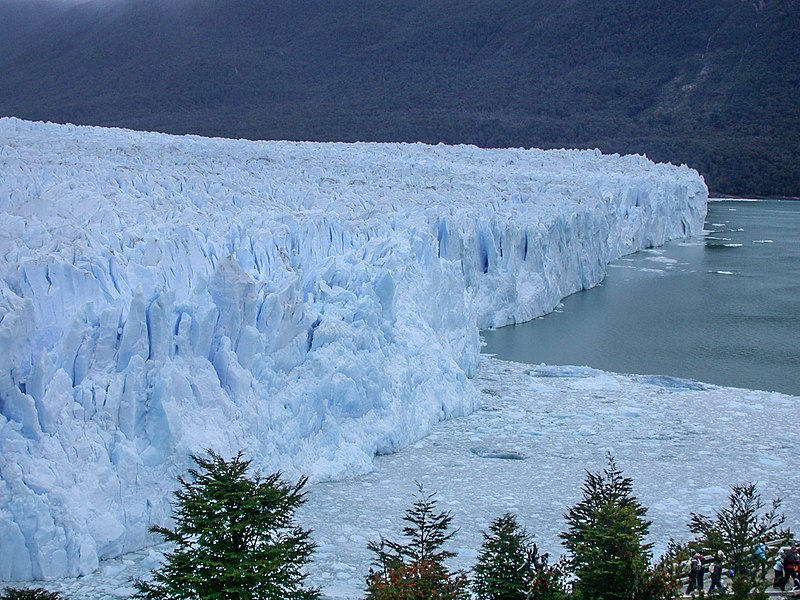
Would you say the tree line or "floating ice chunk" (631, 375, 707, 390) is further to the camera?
"floating ice chunk" (631, 375, 707, 390)

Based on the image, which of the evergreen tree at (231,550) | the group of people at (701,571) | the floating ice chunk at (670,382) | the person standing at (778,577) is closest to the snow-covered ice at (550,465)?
the floating ice chunk at (670,382)

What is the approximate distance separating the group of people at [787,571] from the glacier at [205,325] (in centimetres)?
298

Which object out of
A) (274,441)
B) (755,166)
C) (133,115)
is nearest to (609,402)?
(274,441)

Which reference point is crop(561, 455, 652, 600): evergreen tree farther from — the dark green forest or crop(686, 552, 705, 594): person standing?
the dark green forest

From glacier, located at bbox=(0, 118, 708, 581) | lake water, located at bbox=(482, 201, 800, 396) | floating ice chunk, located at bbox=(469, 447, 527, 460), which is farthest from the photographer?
lake water, located at bbox=(482, 201, 800, 396)

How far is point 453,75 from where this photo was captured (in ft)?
170

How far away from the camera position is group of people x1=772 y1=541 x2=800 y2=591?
221 inches

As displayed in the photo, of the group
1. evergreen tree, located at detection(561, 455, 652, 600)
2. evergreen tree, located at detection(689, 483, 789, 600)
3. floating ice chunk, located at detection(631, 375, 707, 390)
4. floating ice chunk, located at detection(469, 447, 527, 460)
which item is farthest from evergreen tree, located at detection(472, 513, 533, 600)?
floating ice chunk, located at detection(631, 375, 707, 390)

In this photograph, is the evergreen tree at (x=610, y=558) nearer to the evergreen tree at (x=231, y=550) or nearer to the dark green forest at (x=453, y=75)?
the evergreen tree at (x=231, y=550)

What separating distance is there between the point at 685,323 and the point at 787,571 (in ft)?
29.1

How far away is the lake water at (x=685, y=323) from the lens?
11.8 meters

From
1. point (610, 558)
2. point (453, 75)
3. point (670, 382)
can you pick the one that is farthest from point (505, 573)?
point (453, 75)

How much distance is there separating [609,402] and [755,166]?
30.1m

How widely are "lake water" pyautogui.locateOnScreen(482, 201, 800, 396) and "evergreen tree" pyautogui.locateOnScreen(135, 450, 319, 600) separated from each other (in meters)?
7.30
